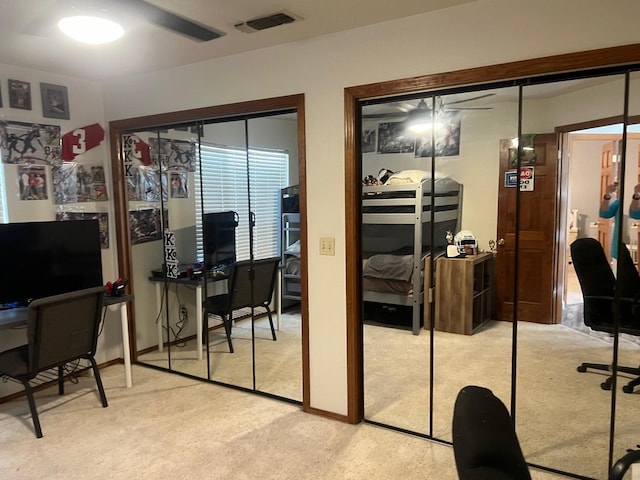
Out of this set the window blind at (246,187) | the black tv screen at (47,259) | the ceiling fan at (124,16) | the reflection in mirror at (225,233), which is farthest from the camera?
the reflection in mirror at (225,233)

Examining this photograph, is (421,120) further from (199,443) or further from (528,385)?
(199,443)

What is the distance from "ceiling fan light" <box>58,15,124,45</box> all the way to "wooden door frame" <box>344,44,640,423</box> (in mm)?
1275

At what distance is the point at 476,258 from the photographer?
2688 mm

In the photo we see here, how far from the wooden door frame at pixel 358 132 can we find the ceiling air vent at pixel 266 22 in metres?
0.52

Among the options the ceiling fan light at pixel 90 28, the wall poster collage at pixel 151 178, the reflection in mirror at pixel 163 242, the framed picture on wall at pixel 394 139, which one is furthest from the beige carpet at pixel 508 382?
the ceiling fan light at pixel 90 28

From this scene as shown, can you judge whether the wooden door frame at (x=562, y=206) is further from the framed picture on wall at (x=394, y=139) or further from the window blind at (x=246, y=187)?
the window blind at (x=246, y=187)

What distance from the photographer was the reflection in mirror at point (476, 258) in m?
2.49

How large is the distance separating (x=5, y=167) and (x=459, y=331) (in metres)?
3.31

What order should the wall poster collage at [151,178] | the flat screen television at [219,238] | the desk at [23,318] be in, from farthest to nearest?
the wall poster collage at [151,178]
the flat screen television at [219,238]
the desk at [23,318]

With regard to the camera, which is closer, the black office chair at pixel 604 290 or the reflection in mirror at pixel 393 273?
the black office chair at pixel 604 290

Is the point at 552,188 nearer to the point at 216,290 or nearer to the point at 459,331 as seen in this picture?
the point at 459,331

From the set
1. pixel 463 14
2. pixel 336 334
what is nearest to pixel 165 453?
pixel 336 334

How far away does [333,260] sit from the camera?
112 inches

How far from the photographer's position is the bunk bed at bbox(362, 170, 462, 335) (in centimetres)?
266
